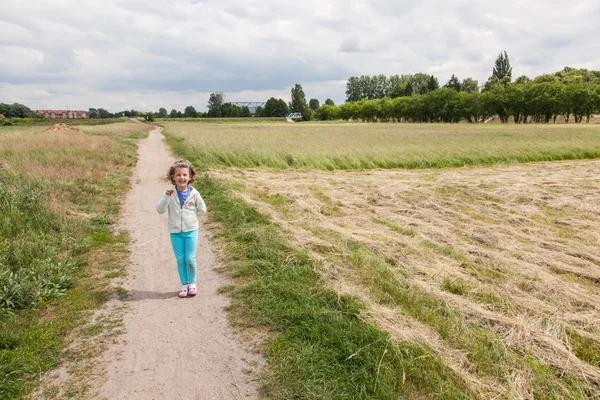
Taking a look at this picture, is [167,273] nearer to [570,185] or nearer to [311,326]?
[311,326]

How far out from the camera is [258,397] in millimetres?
3037

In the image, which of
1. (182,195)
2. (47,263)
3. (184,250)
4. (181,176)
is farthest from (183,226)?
(47,263)

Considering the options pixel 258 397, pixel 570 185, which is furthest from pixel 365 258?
pixel 570 185

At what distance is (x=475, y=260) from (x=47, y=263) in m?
6.68

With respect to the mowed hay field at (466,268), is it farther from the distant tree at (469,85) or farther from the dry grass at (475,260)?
the distant tree at (469,85)

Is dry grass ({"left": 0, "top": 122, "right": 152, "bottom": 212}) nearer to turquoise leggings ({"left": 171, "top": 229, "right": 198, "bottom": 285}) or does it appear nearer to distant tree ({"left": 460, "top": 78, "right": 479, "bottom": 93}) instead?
turquoise leggings ({"left": 171, "top": 229, "right": 198, "bottom": 285})

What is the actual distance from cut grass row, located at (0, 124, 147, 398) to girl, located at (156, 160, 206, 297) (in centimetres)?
107

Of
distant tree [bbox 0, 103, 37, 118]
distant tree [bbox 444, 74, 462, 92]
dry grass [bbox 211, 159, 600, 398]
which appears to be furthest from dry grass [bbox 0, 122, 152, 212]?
distant tree [bbox 444, 74, 462, 92]

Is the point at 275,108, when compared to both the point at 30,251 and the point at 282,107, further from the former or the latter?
the point at 30,251

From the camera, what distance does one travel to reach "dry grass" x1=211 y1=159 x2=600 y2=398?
358cm

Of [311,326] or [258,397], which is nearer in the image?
[258,397]

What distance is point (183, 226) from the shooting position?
4934mm

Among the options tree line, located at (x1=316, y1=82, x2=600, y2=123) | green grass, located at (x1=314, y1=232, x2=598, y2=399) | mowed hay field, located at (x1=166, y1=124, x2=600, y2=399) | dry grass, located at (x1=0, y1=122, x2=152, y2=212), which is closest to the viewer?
green grass, located at (x1=314, y1=232, x2=598, y2=399)

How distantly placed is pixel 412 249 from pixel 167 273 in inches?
163
